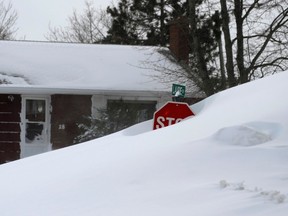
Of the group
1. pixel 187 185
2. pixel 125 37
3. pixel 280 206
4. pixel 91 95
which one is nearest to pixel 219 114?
pixel 187 185

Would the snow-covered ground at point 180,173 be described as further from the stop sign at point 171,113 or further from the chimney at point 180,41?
the chimney at point 180,41

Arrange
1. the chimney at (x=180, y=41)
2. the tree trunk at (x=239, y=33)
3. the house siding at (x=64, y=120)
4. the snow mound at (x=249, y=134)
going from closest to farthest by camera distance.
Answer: the snow mound at (x=249, y=134) < the house siding at (x=64, y=120) < the tree trunk at (x=239, y=33) < the chimney at (x=180, y=41)

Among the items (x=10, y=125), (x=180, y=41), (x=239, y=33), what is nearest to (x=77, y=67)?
(x=10, y=125)

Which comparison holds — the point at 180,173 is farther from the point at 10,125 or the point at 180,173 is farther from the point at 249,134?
the point at 10,125

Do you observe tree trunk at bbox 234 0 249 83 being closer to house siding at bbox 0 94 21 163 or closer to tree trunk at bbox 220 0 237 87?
tree trunk at bbox 220 0 237 87

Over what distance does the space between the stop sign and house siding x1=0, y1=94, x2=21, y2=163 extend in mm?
9240

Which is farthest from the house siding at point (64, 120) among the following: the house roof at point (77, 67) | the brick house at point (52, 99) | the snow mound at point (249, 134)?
the snow mound at point (249, 134)

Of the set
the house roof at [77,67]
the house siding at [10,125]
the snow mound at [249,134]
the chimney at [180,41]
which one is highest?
the chimney at [180,41]

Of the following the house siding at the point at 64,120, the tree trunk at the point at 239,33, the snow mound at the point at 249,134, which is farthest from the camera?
the tree trunk at the point at 239,33

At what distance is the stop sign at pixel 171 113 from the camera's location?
544 centimetres

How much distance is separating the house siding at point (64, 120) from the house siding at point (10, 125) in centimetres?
99

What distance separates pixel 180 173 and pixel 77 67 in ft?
40.3

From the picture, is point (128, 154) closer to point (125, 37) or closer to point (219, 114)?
point (219, 114)

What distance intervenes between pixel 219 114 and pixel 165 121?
988 millimetres
